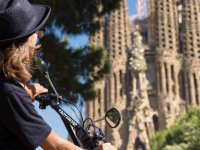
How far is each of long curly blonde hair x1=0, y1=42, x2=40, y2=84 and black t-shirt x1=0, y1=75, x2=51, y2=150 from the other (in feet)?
0.14

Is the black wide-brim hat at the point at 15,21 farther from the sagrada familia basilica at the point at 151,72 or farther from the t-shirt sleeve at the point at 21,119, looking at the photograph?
the sagrada familia basilica at the point at 151,72

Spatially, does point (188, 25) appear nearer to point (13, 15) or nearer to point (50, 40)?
point (50, 40)

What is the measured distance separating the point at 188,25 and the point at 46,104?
45345 millimetres

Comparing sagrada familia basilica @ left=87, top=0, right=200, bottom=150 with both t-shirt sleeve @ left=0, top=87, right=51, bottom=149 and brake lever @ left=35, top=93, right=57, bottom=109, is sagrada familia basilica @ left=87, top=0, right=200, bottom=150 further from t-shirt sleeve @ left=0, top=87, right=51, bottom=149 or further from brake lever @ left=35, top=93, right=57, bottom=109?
t-shirt sleeve @ left=0, top=87, right=51, bottom=149

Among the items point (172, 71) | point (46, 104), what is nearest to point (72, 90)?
point (46, 104)

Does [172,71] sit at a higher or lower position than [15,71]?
lower

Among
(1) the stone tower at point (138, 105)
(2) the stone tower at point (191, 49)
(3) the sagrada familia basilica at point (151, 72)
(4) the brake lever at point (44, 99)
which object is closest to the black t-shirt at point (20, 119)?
(4) the brake lever at point (44, 99)

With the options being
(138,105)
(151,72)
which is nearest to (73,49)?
(138,105)

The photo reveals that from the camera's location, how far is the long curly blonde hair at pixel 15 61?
6.06 feet

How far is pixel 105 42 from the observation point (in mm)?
48188

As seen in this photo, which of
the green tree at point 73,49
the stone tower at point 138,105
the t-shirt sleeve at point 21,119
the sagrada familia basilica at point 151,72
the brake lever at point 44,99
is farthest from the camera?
the sagrada familia basilica at point 151,72

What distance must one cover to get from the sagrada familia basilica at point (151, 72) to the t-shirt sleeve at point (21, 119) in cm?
4047

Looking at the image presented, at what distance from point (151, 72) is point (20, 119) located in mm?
46919

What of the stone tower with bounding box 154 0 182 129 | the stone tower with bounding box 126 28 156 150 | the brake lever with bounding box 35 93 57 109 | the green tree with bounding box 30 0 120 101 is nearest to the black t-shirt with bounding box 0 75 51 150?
the brake lever with bounding box 35 93 57 109
